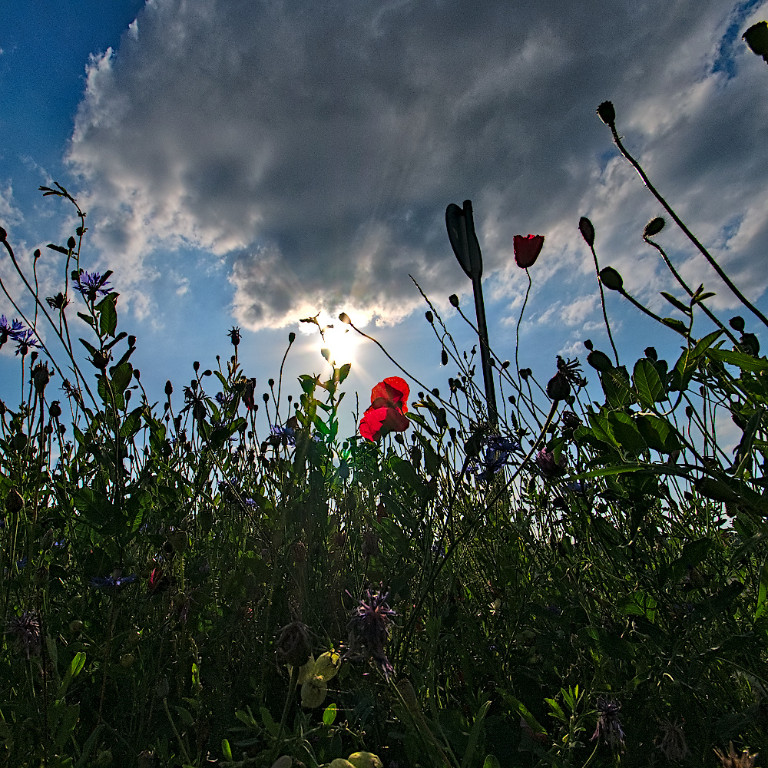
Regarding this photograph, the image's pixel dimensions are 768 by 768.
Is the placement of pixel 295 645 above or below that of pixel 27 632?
Answer: below

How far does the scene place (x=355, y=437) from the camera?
2133 millimetres

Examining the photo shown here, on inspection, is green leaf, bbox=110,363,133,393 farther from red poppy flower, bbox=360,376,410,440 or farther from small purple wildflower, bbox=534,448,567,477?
small purple wildflower, bbox=534,448,567,477

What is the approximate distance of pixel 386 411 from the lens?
1729 millimetres

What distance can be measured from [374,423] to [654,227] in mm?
1028

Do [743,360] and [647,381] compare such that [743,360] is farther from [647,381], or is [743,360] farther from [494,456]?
[494,456]

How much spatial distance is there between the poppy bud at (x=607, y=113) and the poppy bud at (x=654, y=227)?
0.69 feet

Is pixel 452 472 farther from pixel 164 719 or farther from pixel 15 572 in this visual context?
pixel 15 572

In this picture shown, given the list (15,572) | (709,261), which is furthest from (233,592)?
(709,261)

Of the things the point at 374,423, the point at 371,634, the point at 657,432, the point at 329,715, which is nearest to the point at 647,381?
the point at 657,432

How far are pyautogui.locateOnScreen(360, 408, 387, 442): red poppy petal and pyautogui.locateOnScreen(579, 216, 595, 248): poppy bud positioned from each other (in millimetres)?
805

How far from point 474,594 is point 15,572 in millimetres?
1300

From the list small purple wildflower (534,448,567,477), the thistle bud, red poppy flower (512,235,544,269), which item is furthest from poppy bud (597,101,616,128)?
the thistle bud

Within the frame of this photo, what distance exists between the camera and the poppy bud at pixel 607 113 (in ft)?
3.00

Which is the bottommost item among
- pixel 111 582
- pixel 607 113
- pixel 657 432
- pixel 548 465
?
pixel 657 432
